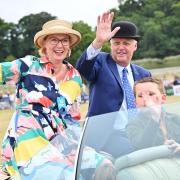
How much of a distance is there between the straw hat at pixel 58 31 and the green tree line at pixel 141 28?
77.5 meters

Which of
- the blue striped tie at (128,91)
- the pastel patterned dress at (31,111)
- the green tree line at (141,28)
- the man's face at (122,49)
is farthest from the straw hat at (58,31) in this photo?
the green tree line at (141,28)

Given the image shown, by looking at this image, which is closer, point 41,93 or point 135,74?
point 41,93

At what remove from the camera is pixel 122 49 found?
186 inches

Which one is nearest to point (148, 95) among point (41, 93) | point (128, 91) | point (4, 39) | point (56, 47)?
point (41, 93)

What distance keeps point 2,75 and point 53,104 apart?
1.56 feet

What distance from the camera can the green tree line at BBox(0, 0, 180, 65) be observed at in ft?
293

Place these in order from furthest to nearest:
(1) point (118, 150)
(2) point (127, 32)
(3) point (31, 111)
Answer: (2) point (127, 32) < (3) point (31, 111) < (1) point (118, 150)

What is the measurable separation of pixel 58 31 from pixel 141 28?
91.2 meters

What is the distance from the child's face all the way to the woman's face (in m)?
0.89

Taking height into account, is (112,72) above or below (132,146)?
above

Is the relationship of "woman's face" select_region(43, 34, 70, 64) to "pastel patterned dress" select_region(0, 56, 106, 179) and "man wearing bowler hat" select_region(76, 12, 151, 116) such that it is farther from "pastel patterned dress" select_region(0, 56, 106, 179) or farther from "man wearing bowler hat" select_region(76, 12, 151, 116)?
"man wearing bowler hat" select_region(76, 12, 151, 116)

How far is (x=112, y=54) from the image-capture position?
4.80m

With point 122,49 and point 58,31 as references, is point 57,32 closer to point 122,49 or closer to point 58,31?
point 58,31

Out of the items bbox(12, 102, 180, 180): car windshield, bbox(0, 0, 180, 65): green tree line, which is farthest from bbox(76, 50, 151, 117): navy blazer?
bbox(0, 0, 180, 65): green tree line
